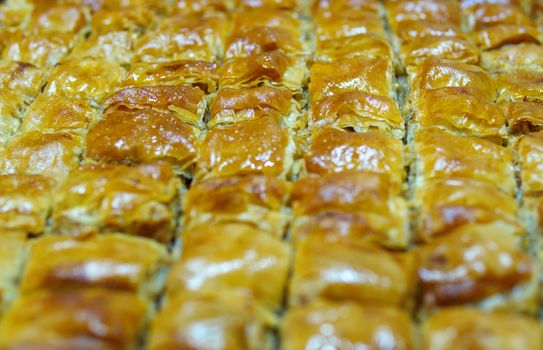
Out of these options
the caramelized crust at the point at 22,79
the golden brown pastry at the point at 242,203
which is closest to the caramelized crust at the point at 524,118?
the golden brown pastry at the point at 242,203

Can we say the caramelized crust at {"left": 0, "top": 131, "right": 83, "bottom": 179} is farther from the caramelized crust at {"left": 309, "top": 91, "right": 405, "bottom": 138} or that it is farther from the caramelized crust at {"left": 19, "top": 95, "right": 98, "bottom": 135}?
the caramelized crust at {"left": 309, "top": 91, "right": 405, "bottom": 138}

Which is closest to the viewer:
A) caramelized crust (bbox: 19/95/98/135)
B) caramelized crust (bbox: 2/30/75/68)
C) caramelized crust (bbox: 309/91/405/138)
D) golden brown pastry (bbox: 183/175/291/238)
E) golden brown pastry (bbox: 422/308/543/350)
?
golden brown pastry (bbox: 422/308/543/350)

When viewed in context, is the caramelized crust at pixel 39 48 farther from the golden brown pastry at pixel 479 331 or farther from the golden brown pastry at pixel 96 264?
the golden brown pastry at pixel 479 331

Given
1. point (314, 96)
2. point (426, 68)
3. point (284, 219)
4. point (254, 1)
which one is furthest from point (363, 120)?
point (254, 1)

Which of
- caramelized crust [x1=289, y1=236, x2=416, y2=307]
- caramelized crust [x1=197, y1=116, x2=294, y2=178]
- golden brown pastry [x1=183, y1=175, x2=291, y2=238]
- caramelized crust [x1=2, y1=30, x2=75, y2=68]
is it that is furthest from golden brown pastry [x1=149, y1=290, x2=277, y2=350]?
caramelized crust [x1=2, y1=30, x2=75, y2=68]

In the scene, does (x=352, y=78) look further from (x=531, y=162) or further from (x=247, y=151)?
(x=531, y=162)

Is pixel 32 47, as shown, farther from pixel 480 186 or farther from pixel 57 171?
pixel 480 186
